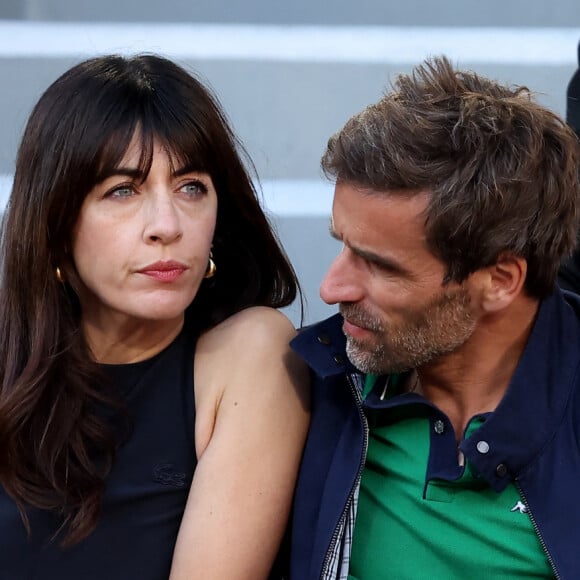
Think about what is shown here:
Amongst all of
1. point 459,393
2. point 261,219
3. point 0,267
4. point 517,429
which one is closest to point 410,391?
point 459,393

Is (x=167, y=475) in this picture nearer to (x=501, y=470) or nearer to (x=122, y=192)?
(x=122, y=192)

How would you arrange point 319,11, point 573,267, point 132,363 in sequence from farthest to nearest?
point 319,11 < point 573,267 < point 132,363

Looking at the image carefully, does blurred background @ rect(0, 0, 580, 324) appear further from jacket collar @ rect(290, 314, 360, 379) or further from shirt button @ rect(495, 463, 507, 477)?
shirt button @ rect(495, 463, 507, 477)

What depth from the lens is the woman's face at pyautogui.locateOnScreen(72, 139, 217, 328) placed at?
100 inches

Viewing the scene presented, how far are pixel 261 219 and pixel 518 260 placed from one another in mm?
650

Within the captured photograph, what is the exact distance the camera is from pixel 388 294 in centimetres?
245

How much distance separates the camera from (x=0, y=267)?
2.83 metres

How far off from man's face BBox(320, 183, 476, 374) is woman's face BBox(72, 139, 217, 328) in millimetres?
310

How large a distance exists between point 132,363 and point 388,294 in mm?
628

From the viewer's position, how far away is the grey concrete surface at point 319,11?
4371 millimetres

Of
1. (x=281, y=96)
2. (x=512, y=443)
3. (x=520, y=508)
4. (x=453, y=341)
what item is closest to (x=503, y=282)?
(x=453, y=341)

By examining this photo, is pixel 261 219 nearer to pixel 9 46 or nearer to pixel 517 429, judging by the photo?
pixel 517 429

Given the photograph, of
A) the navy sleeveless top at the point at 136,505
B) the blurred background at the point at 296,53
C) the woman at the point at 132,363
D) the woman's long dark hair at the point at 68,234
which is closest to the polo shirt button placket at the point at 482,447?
the woman at the point at 132,363

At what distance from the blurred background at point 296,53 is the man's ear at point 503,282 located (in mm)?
1932
